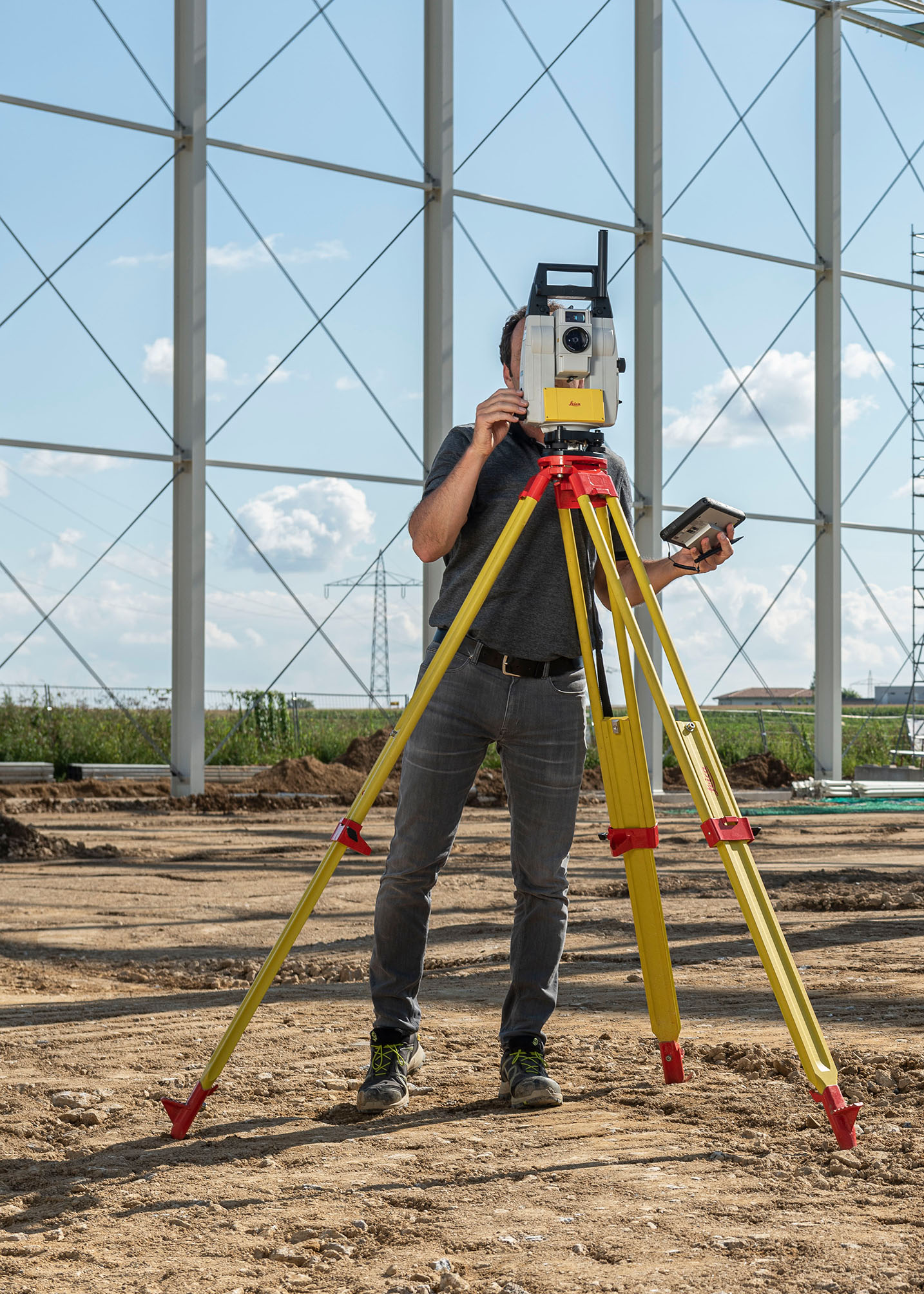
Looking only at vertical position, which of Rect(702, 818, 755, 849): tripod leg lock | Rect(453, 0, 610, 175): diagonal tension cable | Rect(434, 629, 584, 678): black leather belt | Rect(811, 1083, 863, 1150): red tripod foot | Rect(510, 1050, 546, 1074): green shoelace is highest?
Rect(453, 0, 610, 175): diagonal tension cable

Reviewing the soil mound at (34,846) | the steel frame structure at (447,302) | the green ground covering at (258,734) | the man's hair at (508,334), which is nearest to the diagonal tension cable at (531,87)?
the steel frame structure at (447,302)

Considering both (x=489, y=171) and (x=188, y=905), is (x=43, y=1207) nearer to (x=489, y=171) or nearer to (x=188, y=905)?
(x=188, y=905)

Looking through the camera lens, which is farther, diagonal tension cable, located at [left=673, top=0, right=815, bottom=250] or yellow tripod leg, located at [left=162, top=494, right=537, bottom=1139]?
diagonal tension cable, located at [left=673, top=0, right=815, bottom=250]

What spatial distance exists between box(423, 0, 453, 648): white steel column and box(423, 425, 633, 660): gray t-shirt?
902cm

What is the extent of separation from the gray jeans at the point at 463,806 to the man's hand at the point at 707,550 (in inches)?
13.0

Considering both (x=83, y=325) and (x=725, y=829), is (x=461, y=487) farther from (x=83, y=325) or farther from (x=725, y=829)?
(x=83, y=325)

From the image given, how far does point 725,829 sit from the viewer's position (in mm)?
2195

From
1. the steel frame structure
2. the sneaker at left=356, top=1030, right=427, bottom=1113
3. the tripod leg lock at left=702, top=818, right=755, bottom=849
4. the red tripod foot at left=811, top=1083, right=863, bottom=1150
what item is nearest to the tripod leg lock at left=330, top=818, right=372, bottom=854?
the sneaker at left=356, top=1030, right=427, bottom=1113

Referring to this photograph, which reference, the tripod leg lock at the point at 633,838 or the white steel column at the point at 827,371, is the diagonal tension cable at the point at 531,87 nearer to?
the white steel column at the point at 827,371

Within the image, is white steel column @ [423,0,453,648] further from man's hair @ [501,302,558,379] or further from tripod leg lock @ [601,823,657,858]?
tripod leg lock @ [601,823,657,858]

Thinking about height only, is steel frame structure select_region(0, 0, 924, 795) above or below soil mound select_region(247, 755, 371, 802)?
above

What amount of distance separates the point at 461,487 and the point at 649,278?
11.4m

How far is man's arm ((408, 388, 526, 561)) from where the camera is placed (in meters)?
2.30

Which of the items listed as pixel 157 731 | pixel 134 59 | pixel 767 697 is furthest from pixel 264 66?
pixel 767 697
